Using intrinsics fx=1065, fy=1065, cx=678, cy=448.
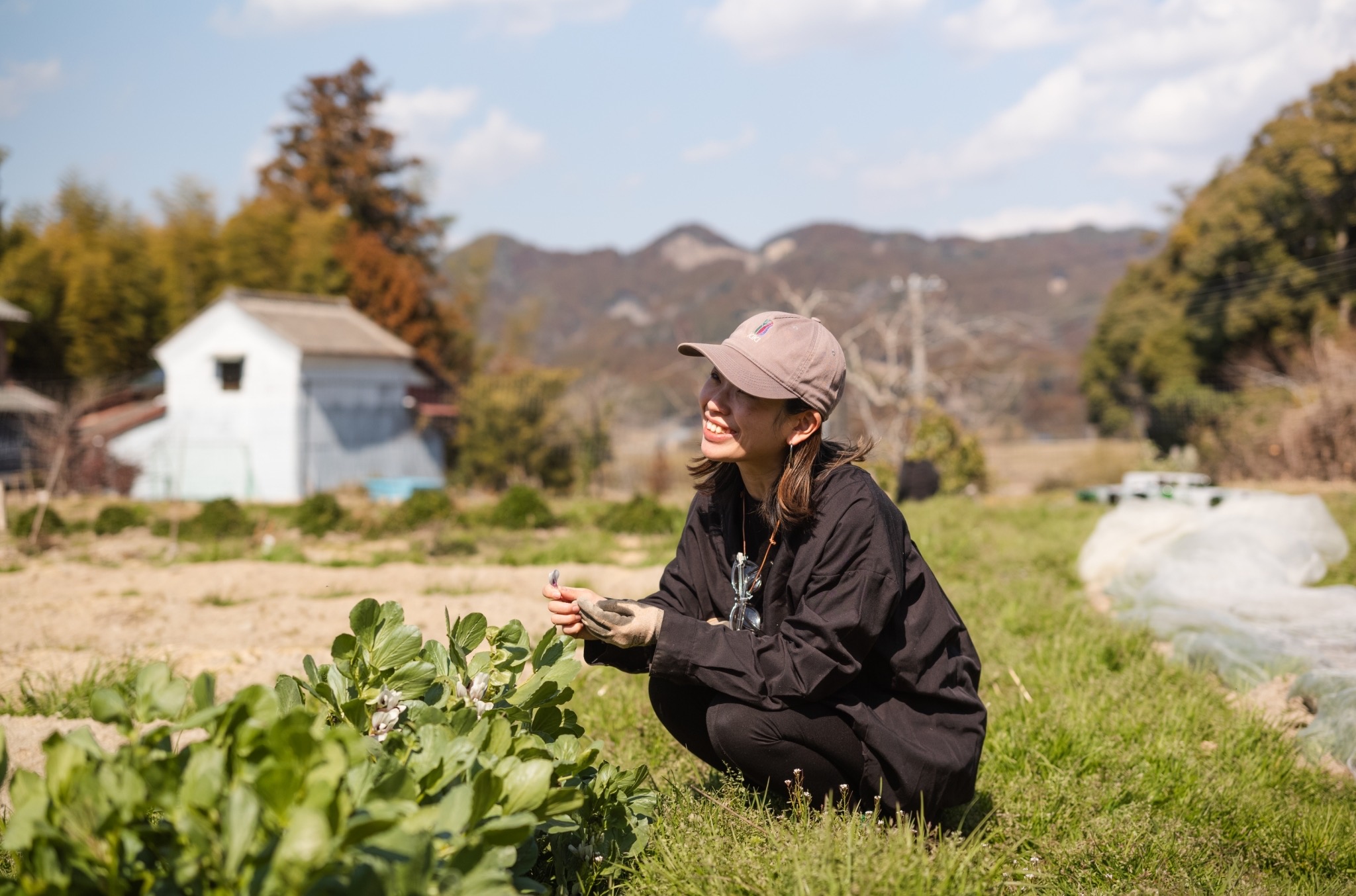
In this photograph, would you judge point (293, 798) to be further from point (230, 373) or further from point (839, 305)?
point (839, 305)

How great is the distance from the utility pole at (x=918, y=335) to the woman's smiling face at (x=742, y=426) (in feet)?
60.8

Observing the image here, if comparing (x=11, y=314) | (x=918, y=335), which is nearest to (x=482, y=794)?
(x=918, y=335)

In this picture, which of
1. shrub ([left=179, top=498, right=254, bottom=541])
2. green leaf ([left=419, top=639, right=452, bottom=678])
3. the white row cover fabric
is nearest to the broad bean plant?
green leaf ([left=419, top=639, right=452, bottom=678])

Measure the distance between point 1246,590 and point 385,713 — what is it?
207 inches

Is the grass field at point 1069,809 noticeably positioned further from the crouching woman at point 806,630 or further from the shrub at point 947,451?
the shrub at point 947,451

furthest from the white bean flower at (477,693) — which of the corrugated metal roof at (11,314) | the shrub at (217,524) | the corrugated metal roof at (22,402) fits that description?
the corrugated metal roof at (11,314)

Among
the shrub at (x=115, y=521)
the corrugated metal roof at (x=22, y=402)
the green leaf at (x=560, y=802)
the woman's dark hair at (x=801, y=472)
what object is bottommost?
the shrub at (x=115, y=521)

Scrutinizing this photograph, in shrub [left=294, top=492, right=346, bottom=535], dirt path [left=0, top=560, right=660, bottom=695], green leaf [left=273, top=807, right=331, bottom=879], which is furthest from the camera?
shrub [left=294, top=492, right=346, bottom=535]

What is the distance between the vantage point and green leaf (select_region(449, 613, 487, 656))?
2111 mm

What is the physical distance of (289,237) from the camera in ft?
92.2

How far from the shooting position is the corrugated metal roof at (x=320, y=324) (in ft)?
73.5

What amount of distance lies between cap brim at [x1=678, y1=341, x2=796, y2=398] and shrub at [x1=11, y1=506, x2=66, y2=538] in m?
10.6

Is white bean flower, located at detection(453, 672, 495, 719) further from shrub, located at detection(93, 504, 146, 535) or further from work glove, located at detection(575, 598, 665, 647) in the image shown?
shrub, located at detection(93, 504, 146, 535)

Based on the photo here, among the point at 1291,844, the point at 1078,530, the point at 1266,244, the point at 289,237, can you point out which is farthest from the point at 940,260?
the point at 1291,844
